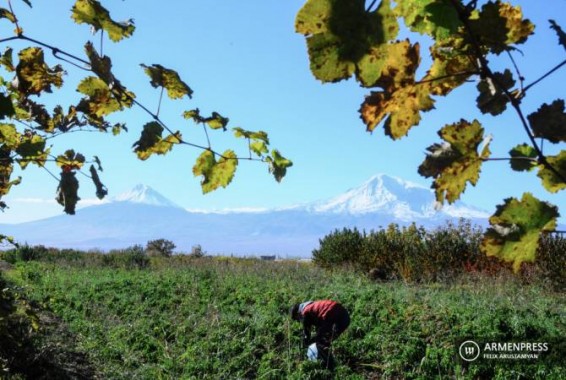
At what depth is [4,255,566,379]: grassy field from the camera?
16.9 feet

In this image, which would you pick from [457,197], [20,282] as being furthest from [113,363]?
[20,282]

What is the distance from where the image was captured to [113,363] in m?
5.86

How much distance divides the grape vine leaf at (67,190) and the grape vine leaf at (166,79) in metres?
0.35

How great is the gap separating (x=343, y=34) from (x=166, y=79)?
860 millimetres

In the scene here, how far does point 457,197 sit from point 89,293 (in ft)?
33.2

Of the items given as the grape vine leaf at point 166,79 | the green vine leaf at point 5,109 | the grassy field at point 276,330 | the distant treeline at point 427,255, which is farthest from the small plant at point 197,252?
the green vine leaf at point 5,109

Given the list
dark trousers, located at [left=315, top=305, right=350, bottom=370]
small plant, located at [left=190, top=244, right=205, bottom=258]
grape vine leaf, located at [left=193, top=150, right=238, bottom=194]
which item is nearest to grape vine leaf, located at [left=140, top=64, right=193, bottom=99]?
grape vine leaf, located at [left=193, top=150, right=238, bottom=194]

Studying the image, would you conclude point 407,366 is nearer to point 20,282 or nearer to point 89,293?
point 89,293

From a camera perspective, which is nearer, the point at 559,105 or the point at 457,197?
the point at 559,105

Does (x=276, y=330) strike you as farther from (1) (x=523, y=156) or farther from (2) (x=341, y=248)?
(2) (x=341, y=248)

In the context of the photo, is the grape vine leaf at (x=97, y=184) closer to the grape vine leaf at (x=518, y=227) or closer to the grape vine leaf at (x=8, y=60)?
the grape vine leaf at (x=8, y=60)

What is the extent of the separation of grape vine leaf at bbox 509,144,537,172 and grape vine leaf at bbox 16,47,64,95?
1.35m

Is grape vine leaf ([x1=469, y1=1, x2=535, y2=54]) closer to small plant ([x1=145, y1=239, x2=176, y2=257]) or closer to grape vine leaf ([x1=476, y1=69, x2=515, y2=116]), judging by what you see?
grape vine leaf ([x1=476, y1=69, x2=515, y2=116])

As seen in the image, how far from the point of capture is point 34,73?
148 centimetres
